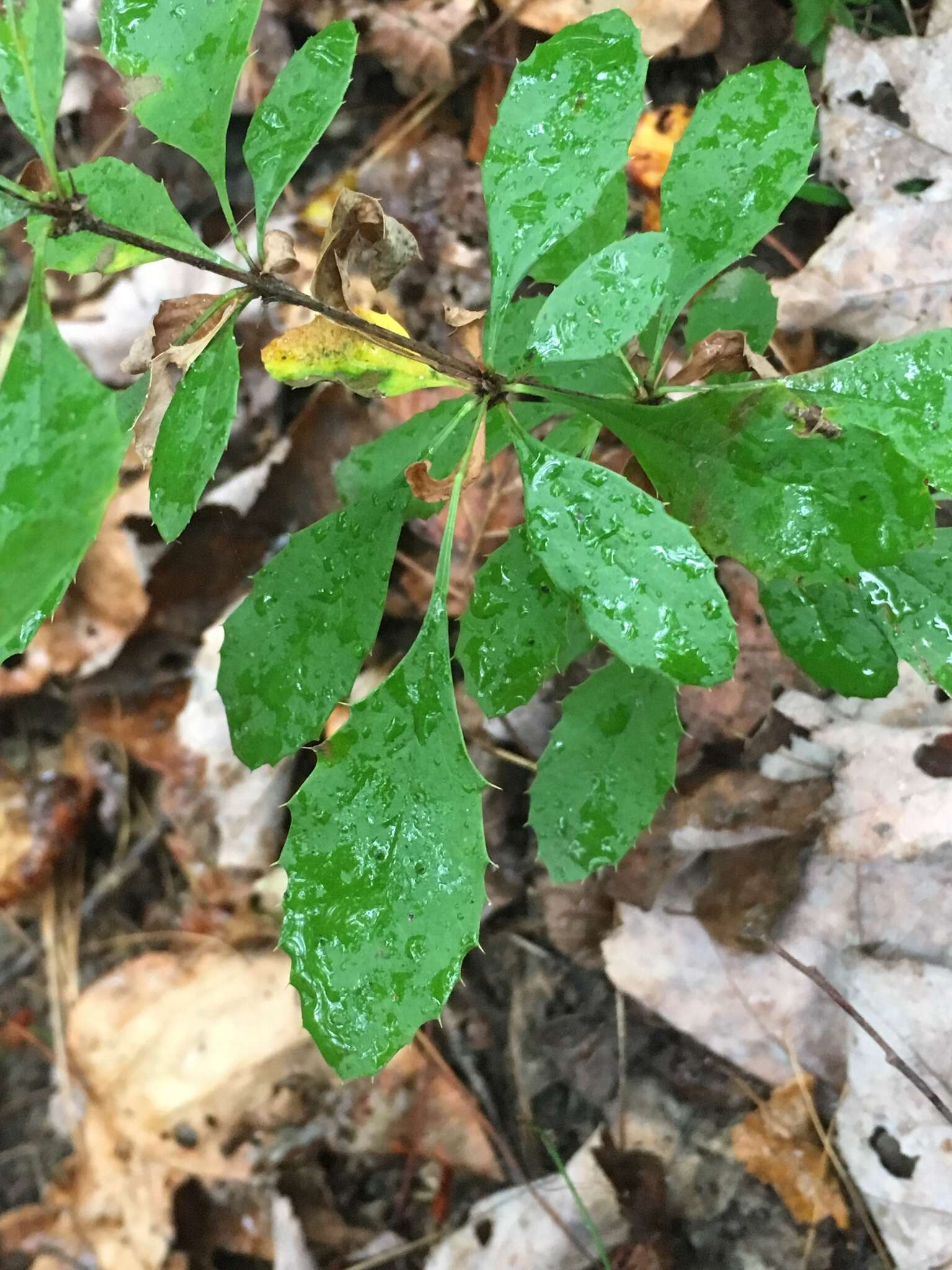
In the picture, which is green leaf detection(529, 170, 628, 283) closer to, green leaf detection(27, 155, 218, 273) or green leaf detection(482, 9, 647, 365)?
green leaf detection(482, 9, 647, 365)

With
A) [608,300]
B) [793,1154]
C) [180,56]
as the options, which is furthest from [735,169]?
[793,1154]

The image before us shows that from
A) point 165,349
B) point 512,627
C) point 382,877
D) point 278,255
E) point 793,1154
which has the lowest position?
point 793,1154

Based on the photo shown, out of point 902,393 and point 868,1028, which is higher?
point 902,393

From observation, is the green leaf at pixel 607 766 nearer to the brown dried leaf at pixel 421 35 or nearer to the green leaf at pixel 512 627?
the green leaf at pixel 512 627

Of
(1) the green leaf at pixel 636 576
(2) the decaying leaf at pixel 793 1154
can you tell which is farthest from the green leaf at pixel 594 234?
(2) the decaying leaf at pixel 793 1154

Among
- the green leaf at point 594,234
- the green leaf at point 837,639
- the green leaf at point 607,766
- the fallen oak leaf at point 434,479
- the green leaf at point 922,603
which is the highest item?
the green leaf at point 594,234

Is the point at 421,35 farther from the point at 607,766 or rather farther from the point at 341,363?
the point at 607,766

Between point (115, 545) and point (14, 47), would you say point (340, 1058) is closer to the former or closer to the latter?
point (14, 47)
